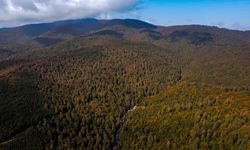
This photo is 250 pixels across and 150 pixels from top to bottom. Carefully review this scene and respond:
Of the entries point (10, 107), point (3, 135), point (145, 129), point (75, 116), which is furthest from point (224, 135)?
point (10, 107)

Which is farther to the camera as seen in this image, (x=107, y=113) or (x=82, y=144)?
(x=107, y=113)

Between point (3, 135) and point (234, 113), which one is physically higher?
point (234, 113)

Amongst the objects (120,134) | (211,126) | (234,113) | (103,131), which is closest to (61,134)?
(103,131)

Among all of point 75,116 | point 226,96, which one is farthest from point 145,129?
point 226,96

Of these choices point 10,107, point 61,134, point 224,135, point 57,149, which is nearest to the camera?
point 224,135

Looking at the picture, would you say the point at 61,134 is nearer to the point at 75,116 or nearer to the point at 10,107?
the point at 75,116

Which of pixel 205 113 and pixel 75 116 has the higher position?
pixel 205 113

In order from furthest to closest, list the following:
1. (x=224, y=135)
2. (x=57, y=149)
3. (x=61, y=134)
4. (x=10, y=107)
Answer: (x=10, y=107) → (x=61, y=134) → (x=57, y=149) → (x=224, y=135)

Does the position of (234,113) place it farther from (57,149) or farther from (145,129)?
(57,149)

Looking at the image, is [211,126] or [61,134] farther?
[61,134]
